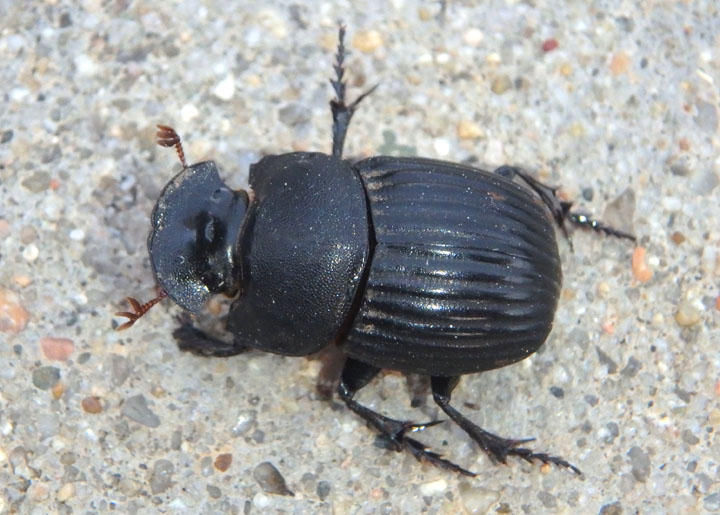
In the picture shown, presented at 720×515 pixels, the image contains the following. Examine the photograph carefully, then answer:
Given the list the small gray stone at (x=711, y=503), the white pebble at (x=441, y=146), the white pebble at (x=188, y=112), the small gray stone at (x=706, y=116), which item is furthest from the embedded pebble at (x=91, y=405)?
the small gray stone at (x=706, y=116)

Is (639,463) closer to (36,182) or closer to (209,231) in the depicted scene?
Result: (209,231)

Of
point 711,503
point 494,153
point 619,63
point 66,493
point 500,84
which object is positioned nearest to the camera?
point 66,493

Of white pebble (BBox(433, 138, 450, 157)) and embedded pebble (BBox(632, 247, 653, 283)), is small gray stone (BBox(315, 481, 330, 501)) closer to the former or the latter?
white pebble (BBox(433, 138, 450, 157))

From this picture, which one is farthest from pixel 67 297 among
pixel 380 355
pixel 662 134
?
pixel 662 134

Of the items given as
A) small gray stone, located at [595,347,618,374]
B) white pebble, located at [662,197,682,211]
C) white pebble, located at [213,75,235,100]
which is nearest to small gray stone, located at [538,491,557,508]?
small gray stone, located at [595,347,618,374]

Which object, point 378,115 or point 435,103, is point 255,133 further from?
point 435,103

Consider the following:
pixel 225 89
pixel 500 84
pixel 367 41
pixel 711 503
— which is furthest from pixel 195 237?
pixel 711 503
